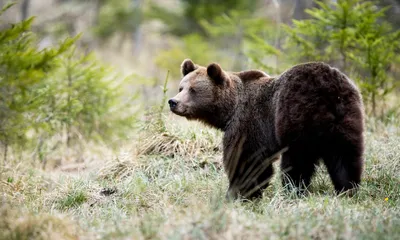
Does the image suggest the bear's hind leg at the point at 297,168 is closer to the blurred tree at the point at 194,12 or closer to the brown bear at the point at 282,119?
the brown bear at the point at 282,119

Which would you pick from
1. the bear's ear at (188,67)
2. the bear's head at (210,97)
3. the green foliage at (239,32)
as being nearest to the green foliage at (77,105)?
the bear's ear at (188,67)

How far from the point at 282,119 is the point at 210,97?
118 cm

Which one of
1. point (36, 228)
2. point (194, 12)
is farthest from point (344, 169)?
point (194, 12)

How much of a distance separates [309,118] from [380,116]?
4796 millimetres

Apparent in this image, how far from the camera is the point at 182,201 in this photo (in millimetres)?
5688

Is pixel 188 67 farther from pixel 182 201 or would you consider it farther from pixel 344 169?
pixel 344 169

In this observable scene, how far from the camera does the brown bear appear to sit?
505 cm

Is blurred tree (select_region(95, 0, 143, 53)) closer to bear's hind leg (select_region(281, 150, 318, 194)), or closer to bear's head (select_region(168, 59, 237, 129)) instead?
bear's head (select_region(168, 59, 237, 129))

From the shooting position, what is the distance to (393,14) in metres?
12.9

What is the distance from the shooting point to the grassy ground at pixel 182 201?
4.04 m

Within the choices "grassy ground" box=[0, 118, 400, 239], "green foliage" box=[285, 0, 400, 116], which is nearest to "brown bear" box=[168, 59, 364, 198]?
"grassy ground" box=[0, 118, 400, 239]

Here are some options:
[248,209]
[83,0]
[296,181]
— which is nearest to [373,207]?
[296,181]

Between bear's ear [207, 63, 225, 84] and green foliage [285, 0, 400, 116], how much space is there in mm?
3315

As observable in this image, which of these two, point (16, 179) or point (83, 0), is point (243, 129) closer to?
point (16, 179)
